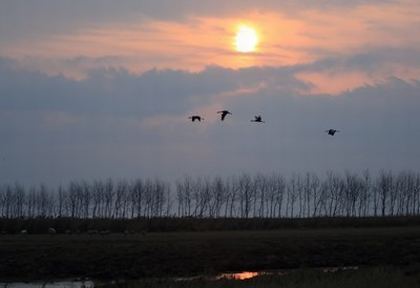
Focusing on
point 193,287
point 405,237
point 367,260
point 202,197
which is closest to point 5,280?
point 193,287

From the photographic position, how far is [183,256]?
48.1 m

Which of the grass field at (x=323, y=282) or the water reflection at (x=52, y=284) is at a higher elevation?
the grass field at (x=323, y=282)

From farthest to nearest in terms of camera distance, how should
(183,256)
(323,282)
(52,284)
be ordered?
(183,256) < (52,284) < (323,282)

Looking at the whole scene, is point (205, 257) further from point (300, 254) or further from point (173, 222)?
point (173, 222)

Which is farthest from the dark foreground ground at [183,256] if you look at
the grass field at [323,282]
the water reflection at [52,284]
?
the grass field at [323,282]

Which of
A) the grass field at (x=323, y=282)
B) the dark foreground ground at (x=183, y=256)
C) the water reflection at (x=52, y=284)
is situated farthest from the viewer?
the dark foreground ground at (x=183, y=256)

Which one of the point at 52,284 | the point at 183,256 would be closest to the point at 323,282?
the point at 52,284

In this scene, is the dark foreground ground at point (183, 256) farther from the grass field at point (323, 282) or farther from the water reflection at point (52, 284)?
the grass field at point (323, 282)

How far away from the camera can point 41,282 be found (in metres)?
40.9

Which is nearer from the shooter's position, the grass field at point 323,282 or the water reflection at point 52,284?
the grass field at point 323,282

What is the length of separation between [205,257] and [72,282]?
10.9m

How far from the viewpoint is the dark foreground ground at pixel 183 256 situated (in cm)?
4409

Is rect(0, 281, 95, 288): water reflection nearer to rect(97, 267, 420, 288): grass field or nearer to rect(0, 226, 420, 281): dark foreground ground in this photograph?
rect(0, 226, 420, 281): dark foreground ground

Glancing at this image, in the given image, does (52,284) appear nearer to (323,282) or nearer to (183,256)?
(183,256)
